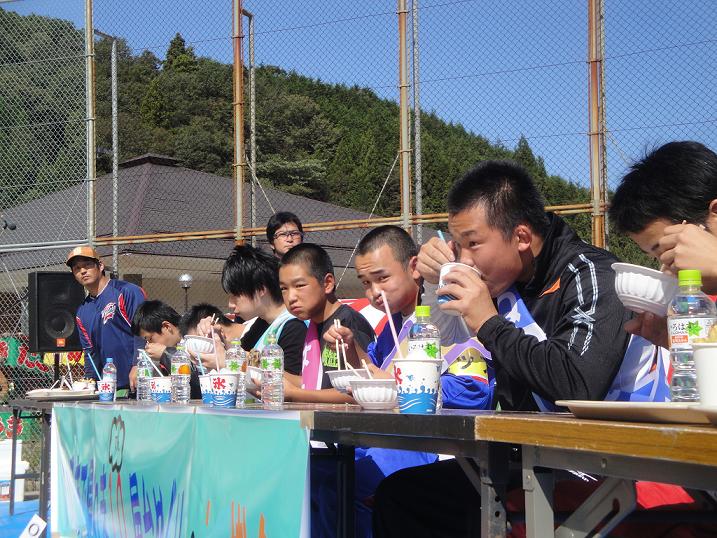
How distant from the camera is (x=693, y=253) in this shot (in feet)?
6.79

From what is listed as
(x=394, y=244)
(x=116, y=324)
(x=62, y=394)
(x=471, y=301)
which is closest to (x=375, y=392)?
(x=471, y=301)

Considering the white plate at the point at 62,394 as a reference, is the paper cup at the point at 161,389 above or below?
above

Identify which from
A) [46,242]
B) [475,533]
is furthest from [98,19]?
[475,533]

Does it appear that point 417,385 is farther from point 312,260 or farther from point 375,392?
point 312,260

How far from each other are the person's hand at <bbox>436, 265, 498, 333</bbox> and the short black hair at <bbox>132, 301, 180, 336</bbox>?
4291mm

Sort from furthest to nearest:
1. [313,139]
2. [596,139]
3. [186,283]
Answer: [313,139], [186,283], [596,139]

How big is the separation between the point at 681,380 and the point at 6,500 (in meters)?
7.40

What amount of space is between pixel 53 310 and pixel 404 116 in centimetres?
384

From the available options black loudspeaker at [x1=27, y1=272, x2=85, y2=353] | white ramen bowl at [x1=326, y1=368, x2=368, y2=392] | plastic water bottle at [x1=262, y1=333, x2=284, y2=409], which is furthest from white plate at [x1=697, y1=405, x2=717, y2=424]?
black loudspeaker at [x1=27, y1=272, x2=85, y2=353]

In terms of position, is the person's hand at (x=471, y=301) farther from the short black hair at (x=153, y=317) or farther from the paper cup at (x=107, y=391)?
the short black hair at (x=153, y=317)

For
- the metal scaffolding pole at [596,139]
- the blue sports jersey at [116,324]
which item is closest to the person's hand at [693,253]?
the metal scaffolding pole at [596,139]

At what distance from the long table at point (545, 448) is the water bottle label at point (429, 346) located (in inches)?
8.9

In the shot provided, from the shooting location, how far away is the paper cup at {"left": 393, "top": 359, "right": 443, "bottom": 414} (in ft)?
7.40

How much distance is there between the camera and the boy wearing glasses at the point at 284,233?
6.03 meters
